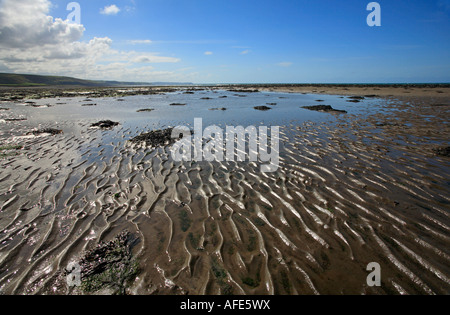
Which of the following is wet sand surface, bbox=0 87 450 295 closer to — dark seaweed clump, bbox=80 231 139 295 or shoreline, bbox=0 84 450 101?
dark seaweed clump, bbox=80 231 139 295

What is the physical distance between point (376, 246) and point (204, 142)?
31.3ft

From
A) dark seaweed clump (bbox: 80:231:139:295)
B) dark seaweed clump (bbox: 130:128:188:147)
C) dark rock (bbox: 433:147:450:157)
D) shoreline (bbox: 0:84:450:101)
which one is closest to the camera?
dark seaweed clump (bbox: 80:231:139:295)

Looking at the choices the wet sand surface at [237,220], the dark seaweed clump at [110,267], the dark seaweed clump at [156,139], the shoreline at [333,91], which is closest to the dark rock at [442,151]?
the wet sand surface at [237,220]

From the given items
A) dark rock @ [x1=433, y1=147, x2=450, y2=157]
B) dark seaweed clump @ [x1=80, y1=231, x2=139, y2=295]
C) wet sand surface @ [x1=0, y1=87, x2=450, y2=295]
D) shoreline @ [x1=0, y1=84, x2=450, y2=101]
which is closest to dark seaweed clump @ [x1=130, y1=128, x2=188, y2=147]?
wet sand surface @ [x1=0, y1=87, x2=450, y2=295]

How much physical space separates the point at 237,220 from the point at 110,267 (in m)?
2.98

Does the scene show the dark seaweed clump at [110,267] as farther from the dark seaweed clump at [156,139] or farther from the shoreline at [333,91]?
the shoreline at [333,91]

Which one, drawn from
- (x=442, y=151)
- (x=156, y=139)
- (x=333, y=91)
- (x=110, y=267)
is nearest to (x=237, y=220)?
(x=110, y=267)

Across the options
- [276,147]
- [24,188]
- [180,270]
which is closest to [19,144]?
[24,188]

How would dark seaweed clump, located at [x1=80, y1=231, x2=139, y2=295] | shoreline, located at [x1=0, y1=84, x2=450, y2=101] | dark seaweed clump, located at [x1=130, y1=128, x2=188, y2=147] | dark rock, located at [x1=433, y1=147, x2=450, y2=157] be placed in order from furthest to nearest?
shoreline, located at [x1=0, y1=84, x2=450, y2=101]
dark seaweed clump, located at [x1=130, y1=128, x2=188, y2=147]
dark rock, located at [x1=433, y1=147, x2=450, y2=157]
dark seaweed clump, located at [x1=80, y1=231, x2=139, y2=295]

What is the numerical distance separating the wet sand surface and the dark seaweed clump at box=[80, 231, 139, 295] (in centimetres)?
12

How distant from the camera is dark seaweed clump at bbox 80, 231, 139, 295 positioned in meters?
3.69

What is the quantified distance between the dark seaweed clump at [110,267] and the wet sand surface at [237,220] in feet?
0.40

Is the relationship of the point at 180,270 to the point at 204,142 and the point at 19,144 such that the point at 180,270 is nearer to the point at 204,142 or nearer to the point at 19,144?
the point at 204,142

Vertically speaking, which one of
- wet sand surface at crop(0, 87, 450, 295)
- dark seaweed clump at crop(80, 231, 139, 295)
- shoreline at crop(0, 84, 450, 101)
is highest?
shoreline at crop(0, 84, 450, 101)
